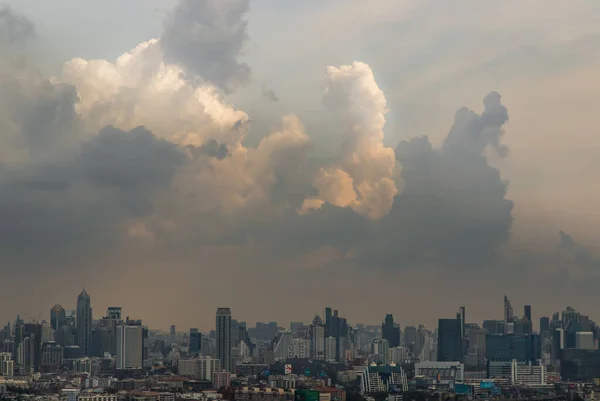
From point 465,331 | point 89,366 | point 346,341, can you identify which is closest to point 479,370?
point 465,331

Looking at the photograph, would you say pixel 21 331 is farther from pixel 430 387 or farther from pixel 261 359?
pixel 430 387

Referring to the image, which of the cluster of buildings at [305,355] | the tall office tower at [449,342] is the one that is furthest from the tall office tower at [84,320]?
the tall office tower at [449,342]

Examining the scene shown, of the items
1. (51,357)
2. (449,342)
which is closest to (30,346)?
(51,357)

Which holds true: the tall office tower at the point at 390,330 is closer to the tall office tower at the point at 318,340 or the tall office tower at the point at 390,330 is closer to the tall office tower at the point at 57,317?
the tall office tower at the point at 318,340

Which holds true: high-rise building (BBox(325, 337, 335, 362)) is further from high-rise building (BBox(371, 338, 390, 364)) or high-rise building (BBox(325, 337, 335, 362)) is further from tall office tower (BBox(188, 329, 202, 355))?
tall office tower (BBox(188, 329, 202, 355))

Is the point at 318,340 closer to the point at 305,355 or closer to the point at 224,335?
the point at 305,355

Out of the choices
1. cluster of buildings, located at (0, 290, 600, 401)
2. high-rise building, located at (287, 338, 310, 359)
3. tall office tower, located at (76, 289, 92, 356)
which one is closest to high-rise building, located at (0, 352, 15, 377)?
cluster of buildings, located at (0, 290, 600, 401)
